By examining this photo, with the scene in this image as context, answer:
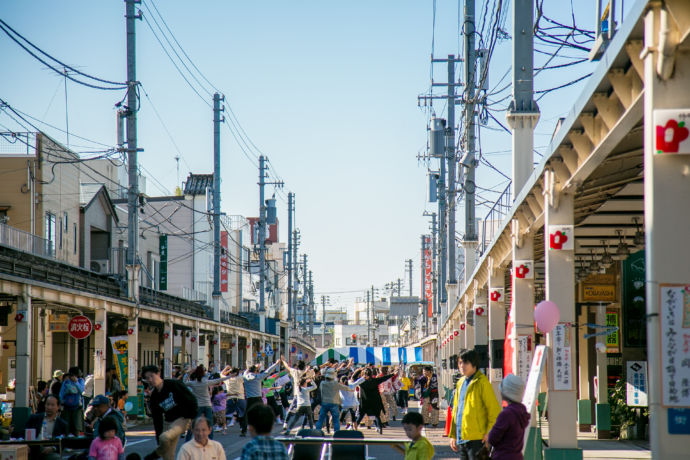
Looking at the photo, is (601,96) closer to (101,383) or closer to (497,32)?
(497,32)

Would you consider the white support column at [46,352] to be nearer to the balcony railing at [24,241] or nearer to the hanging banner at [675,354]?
the balcony railing at [24,241]

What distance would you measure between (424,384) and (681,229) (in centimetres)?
2584

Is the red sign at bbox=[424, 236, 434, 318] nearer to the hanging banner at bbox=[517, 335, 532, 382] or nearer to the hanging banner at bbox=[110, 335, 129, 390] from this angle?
the hanging banner at bbox=[110, 335, 129, 390]

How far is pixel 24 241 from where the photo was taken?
32656 millimetres

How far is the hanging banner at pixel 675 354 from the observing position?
7.69 metres

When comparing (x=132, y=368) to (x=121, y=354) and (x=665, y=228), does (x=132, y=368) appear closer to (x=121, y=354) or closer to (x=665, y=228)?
(x=121, y=354)

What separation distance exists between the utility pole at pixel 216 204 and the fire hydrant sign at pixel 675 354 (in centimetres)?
4096

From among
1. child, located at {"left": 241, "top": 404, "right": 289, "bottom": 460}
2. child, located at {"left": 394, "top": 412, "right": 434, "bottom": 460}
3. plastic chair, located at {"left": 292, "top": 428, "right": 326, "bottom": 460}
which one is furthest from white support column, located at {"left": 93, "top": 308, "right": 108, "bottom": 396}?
child, located at {"left": 241, "top": 404, "right": 289, "bottom": 460}

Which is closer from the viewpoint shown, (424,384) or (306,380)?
(306,380)

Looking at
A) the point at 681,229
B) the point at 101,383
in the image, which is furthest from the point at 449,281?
the point at 681,229

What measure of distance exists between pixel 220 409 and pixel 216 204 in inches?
844

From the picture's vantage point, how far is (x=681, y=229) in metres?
7.92

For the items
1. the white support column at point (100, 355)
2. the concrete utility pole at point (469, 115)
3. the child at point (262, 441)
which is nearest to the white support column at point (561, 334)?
the child at point (262, 441)

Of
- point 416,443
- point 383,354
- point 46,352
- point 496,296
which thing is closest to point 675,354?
point 416,443
